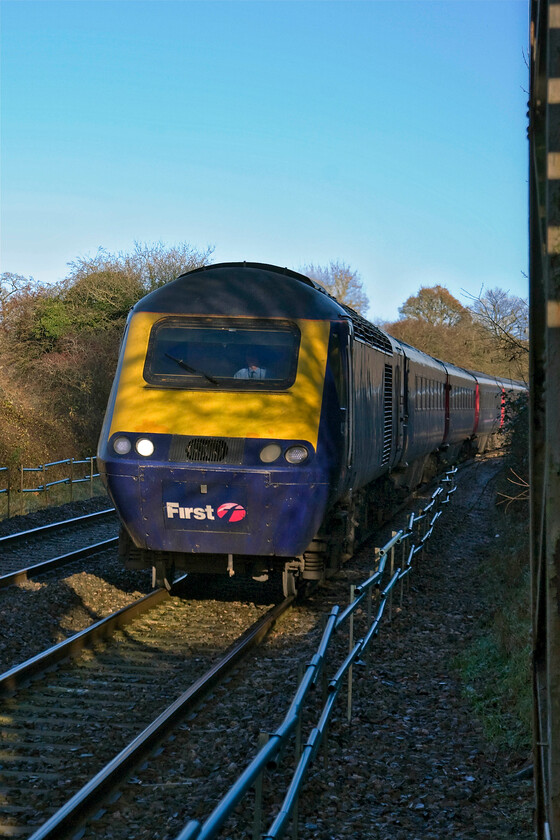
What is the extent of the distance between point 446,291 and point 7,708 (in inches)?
2646

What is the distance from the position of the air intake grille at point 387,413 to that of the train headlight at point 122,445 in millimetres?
5026

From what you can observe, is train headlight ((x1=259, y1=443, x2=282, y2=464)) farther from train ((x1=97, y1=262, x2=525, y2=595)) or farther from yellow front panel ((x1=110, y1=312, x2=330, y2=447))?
yellow front panel ((x1=110, y1=312, x2=330, y2=447))

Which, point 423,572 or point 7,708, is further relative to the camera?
point 423,572

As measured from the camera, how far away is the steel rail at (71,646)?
7005 millimetres

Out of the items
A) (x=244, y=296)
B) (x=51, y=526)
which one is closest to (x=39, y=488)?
(x=51, y=526)

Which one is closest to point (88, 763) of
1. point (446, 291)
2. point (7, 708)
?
point (7, 708)

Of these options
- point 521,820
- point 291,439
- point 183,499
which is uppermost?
point 291,439

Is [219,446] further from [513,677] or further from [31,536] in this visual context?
[31,536]

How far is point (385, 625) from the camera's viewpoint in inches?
384

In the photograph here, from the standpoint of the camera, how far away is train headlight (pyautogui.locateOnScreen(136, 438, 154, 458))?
29.7 feet

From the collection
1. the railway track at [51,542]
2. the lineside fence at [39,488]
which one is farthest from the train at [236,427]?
A: the lineside fence at [39,488]

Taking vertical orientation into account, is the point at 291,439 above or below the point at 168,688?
above

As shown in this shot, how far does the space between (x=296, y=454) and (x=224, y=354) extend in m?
1.37

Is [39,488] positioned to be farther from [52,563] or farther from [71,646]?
[71,646]
